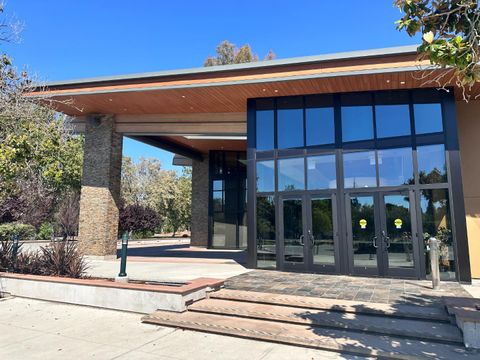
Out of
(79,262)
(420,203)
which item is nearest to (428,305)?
(420,203)

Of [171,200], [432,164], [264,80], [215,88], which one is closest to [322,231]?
[432,164]

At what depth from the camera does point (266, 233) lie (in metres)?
11.1

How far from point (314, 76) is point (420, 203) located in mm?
4557

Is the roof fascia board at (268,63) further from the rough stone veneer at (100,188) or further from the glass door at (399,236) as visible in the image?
the glass door at (399,236)

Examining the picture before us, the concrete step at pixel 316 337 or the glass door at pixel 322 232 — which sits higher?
the glass door at pixel 322 232

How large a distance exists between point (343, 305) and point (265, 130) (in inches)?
257

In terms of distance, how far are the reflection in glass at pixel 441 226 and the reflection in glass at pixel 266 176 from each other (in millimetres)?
4373

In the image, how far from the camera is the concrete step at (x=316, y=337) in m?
4.84

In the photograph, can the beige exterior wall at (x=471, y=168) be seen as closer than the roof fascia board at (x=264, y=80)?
No

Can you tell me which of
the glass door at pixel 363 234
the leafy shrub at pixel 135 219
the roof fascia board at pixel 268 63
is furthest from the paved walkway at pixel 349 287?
the leafy shrub at pixel 135 219

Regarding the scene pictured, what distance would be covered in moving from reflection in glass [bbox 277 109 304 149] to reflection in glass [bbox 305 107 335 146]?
0.26 m

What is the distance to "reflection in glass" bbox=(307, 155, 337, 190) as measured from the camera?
415 inches

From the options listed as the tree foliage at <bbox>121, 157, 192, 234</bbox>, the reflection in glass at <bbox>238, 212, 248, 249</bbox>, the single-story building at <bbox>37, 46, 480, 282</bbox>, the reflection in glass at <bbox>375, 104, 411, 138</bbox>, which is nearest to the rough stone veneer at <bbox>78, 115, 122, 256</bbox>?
the single-story building at <bbox>37, 46, 480, 282</bbox>

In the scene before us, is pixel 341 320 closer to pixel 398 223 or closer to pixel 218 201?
pixel 398 223
